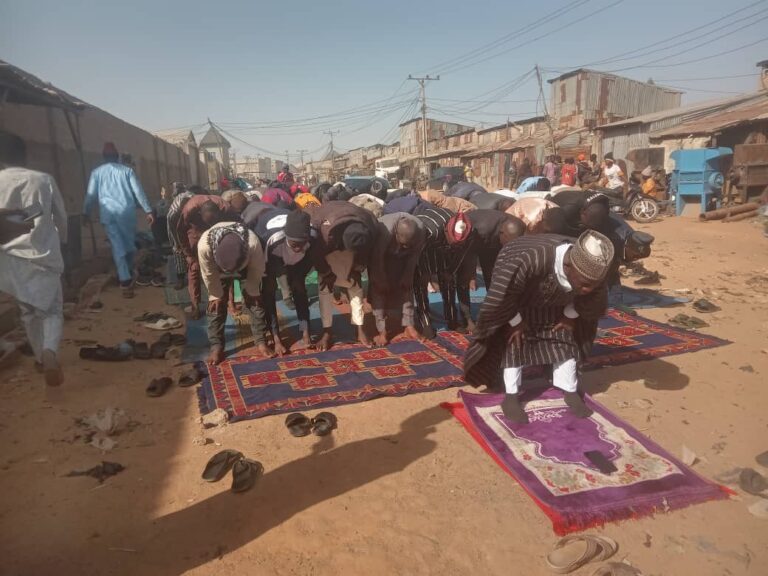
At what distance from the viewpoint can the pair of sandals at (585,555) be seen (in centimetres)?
215

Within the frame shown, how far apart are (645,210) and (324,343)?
11.5 metres

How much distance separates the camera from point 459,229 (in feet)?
15.0

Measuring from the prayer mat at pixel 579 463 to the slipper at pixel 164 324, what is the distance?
3.45 metres

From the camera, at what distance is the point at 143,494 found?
2701mm

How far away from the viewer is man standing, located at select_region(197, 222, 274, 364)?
4086 mm

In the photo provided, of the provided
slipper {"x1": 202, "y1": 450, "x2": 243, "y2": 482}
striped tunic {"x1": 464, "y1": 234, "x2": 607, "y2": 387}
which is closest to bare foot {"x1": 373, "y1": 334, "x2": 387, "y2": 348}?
striped tunic {"x1": 464, "y1": 234, "x2": 607, "y2": 387}

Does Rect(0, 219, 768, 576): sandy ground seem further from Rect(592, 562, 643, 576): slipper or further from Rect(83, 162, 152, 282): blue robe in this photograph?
Rect(83, 162, 152, 282): blue robe

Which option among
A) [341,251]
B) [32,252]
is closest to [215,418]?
[32,252]

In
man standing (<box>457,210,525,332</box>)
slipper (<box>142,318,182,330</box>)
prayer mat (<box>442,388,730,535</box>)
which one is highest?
man standing (<box>457,210,525,332</box>)

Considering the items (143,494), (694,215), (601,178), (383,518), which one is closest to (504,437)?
(383,518)

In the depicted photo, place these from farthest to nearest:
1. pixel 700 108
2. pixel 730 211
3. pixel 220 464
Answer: pixel 700 108 → pixel 730 211 → pixel 220 464

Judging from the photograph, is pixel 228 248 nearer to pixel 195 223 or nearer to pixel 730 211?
pixel 195 223

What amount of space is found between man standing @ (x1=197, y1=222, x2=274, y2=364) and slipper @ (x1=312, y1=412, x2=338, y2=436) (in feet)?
4.42

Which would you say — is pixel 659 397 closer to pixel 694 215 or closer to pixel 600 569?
pixel 600 569
